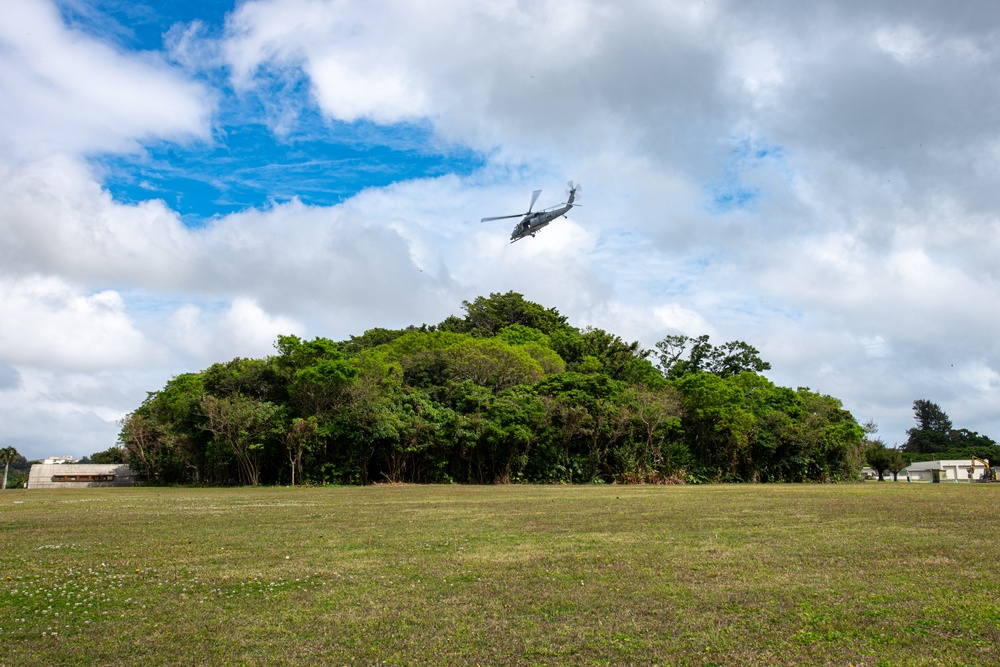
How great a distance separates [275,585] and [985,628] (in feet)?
26.0

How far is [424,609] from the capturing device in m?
7.54

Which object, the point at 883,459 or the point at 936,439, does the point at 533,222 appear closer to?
the point at 883,459

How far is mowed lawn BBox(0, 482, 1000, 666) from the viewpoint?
6098mm

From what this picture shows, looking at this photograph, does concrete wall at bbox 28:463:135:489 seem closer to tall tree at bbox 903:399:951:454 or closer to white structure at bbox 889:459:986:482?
white structure at bbox 889:459:986:482

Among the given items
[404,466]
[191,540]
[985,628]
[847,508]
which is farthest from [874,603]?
[404,466]

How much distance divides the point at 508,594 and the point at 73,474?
5932cm

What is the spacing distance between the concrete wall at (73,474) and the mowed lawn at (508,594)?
4565cm

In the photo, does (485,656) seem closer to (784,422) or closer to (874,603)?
(874,603)

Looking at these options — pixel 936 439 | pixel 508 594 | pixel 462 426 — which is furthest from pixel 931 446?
pixel 508 594

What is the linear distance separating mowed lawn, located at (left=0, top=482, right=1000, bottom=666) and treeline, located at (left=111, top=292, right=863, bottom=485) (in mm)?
27153

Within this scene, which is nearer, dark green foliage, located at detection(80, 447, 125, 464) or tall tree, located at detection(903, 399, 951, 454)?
dark green foliage, located at detection(80, 447, 125, 464)

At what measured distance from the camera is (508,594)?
817cm

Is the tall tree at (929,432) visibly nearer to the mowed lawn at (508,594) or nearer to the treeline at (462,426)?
the treeline at (462,426)

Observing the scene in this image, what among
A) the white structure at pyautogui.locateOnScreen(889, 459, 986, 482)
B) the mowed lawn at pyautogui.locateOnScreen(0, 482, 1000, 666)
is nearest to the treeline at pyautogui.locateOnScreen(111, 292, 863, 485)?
the mowed lawn at pyautogui.locateOnScreen(0, 482, 1000, 666)
